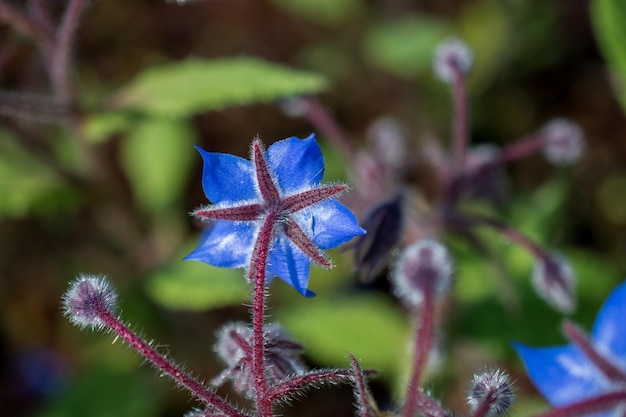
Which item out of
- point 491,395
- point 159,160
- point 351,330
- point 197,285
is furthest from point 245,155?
point 491,395

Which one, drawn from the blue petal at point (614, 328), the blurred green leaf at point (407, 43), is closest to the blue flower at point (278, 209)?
the blue petal at point (614, 328)

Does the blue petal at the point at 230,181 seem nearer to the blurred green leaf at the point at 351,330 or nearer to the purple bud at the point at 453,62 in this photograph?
the purple bud at the point at 453,62

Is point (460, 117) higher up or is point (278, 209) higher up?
point (460, 117)

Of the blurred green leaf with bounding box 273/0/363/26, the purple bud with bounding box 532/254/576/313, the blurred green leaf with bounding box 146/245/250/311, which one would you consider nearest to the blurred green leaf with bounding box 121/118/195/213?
the blurred green leaf with bounding box 146/245/250/311

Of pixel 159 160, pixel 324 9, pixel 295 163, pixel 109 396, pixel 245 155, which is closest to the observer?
pixel 295 163

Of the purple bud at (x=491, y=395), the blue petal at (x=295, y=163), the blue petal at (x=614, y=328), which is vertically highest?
the blue petal at (x=614, y=328)

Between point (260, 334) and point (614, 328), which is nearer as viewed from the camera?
point (260, 334)

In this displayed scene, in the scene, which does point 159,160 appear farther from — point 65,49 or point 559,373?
point 559,373
